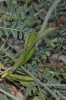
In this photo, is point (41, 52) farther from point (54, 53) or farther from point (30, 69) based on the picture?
point (54, 53)

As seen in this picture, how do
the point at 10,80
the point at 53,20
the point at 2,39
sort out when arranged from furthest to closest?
the point at 53,20 → the point at 2,39 → the point at 10,80

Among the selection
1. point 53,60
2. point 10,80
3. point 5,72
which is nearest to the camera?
point 5,72

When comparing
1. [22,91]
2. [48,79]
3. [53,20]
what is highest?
[53,20]

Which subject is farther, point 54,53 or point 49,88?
point 54,53

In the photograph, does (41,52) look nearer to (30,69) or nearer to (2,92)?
(30,69)

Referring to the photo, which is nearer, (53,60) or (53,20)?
(53,60)

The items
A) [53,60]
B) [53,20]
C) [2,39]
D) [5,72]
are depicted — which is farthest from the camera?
[53,20]

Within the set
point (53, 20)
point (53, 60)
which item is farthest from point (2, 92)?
point (53, 20)

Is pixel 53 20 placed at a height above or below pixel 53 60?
above

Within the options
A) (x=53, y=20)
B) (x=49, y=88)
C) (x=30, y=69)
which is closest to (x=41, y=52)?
(x=30, y=69)
